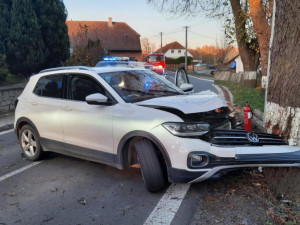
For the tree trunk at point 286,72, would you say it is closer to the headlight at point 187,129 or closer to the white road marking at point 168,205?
the headlight at point 187,129

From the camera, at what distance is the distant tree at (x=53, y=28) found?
1359 centimetres

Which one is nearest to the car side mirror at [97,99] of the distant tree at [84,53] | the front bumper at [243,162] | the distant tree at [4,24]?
the front bumper at [243,162]

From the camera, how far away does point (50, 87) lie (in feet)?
17.5

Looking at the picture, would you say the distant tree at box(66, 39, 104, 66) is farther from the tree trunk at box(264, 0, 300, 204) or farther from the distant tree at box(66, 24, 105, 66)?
the tree trunk at box(264, 0, 300, 204)

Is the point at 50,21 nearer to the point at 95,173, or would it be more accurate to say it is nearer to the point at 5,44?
the point at 5,44

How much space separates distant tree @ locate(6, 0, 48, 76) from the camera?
12.5 meters

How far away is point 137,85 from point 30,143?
2.46m

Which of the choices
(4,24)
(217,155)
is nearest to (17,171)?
(217,155)

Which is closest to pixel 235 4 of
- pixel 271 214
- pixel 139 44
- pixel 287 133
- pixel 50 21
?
pixel 50 21

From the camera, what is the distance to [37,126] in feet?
17.8

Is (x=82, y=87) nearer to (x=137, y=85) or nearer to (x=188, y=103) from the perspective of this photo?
(x=137, y=85)

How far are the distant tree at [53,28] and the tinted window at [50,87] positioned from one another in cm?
906

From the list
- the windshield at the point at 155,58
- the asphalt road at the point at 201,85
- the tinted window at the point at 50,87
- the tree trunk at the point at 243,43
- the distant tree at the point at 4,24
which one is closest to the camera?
the tinted window at the point at 50,87

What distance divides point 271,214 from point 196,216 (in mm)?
828
